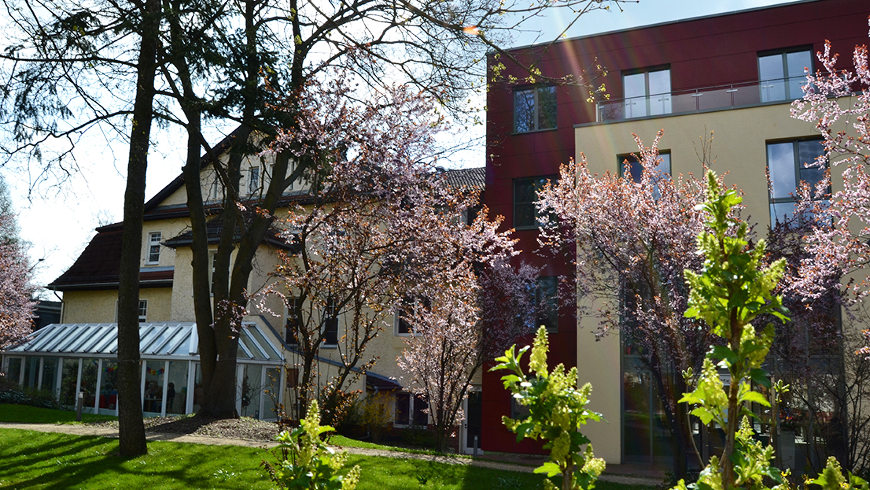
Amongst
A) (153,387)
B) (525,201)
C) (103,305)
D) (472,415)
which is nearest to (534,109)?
(525,201)

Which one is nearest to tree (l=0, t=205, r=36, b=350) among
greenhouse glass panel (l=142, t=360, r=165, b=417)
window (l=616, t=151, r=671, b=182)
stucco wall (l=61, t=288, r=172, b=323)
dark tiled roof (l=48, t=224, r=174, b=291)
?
dark tiled roof (l=48, t=224, r=174, b=291)

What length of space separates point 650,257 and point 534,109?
1163 centimetres

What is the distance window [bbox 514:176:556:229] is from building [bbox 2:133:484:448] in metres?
1.76

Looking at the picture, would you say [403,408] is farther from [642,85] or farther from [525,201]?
[642,85]

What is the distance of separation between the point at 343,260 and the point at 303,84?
4.30 meters

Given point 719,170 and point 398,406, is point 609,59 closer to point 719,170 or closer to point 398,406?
point 719,170

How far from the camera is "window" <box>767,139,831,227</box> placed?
19.0 meters

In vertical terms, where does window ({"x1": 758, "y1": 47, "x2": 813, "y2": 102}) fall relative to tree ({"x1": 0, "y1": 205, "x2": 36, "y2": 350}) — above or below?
above

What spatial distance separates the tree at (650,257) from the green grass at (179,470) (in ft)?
8.28

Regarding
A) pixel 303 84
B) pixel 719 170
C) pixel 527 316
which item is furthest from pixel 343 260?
pixel 719 170

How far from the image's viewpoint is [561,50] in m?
23.9

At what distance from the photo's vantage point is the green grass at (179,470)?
10344mm

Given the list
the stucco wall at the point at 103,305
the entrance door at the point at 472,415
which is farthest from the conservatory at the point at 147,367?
the entrance door at the point at 472,415

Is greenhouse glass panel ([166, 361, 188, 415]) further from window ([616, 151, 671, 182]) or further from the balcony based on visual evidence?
the balcony
